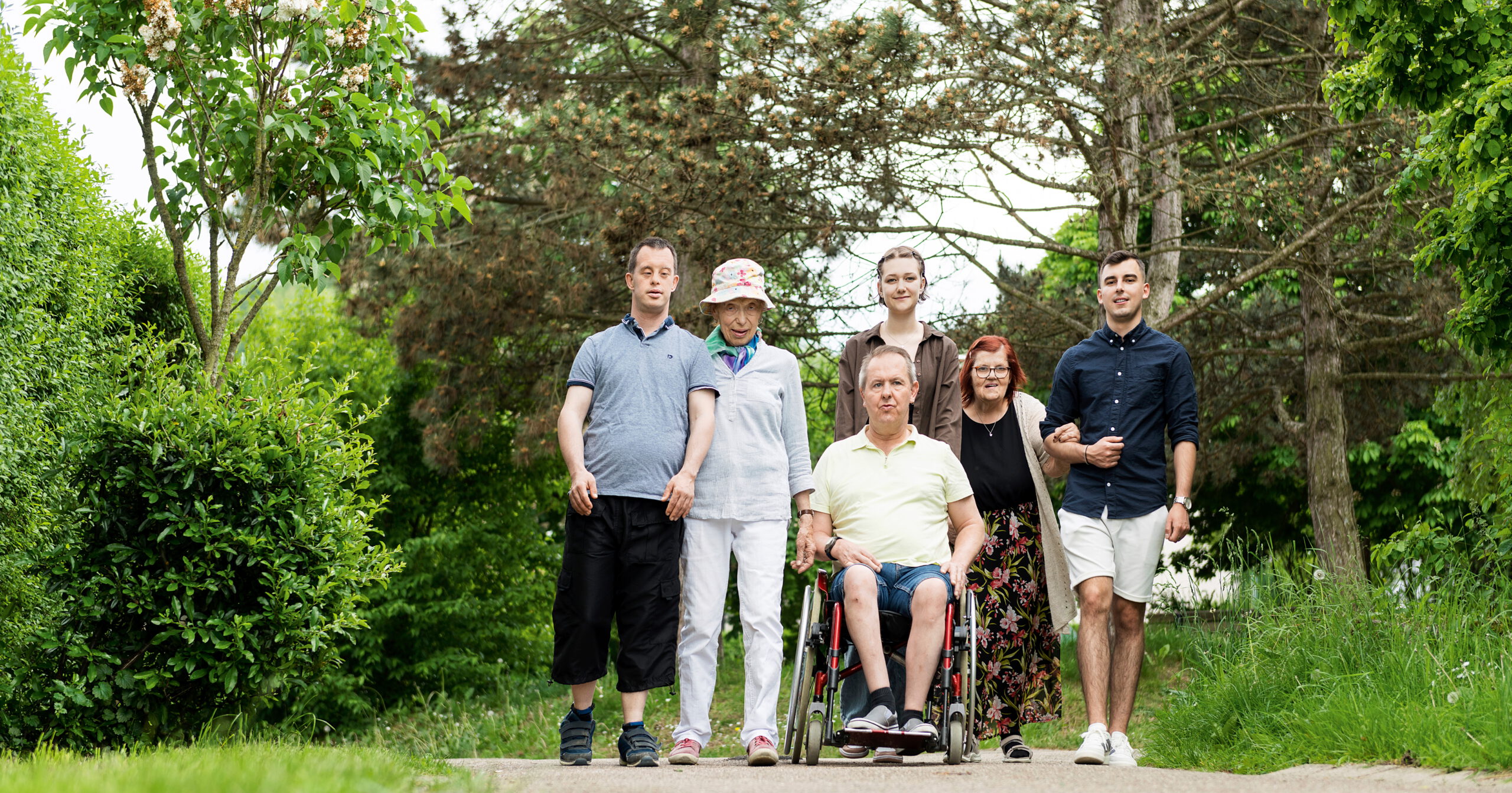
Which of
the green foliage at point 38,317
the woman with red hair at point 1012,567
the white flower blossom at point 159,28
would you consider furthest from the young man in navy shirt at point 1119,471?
the green foliage at point 38,317

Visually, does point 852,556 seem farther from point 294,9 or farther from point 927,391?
point 294,9

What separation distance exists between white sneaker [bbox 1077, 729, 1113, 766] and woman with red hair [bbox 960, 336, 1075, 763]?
0.54 metres

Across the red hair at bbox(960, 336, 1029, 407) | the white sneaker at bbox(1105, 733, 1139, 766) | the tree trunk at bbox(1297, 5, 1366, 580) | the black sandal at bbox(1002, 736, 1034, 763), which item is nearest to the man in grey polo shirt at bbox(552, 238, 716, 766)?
the red hair at bbox(960, 336, 1029, 407)

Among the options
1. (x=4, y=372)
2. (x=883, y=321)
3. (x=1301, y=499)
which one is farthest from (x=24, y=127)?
(x=1301, y=499)

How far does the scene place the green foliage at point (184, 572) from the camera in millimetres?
4492

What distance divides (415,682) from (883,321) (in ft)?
37.2

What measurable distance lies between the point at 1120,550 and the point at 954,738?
1.12 m

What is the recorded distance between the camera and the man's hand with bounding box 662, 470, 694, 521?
15.1 feet

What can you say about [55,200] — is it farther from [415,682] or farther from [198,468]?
[415,682]

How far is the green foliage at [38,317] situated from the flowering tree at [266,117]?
0.55 meters

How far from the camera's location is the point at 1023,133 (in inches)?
357

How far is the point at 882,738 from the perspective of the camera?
418 cm

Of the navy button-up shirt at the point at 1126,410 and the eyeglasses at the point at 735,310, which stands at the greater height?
the eyeglasses at the point at 735,310

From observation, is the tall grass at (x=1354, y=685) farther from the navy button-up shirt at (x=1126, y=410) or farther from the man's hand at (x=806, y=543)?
the man's hand at (x=806, y=543)
